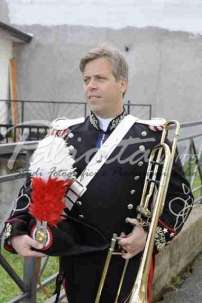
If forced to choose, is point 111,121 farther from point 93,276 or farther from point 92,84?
point 93,276

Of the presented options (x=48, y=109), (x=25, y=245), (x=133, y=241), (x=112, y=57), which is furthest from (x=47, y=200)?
(x=48, y=109)

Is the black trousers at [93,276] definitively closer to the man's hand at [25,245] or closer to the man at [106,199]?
the man at [106,199]

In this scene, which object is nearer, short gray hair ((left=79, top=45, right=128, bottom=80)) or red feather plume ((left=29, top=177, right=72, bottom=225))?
red feather plume ((left=29, top=177, right=72, bottom=225))

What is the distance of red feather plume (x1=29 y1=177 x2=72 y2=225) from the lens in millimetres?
1852

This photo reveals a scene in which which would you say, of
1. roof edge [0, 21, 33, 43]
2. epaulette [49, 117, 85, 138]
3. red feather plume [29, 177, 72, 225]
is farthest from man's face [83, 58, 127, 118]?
roof edge [0, 21, 33, 43]

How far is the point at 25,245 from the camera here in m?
1.96

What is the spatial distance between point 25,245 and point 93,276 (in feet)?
1.12

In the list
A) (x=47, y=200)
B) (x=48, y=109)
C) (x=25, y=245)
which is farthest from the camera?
(x=48, y=109)

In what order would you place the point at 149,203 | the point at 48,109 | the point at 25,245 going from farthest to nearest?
the point at 48,109 < the point at 149,203 < the point at 25,245

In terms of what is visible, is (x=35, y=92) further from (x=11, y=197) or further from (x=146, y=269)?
(x=146, y=269)

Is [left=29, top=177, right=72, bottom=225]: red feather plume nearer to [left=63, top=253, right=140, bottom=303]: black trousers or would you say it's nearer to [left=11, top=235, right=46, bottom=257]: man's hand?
[left=11, top=235, right=46, bottom=257]: man's hand

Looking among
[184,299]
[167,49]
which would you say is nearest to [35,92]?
[167,49]

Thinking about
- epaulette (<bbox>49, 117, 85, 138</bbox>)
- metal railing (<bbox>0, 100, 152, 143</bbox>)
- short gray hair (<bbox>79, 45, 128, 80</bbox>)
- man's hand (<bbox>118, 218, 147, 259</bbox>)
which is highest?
short gray hair (<bbox>79, 45, 128, 80</bbox>)

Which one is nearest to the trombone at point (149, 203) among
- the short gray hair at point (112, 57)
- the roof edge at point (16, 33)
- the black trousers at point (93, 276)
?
the black trousers at point (93, 276)
